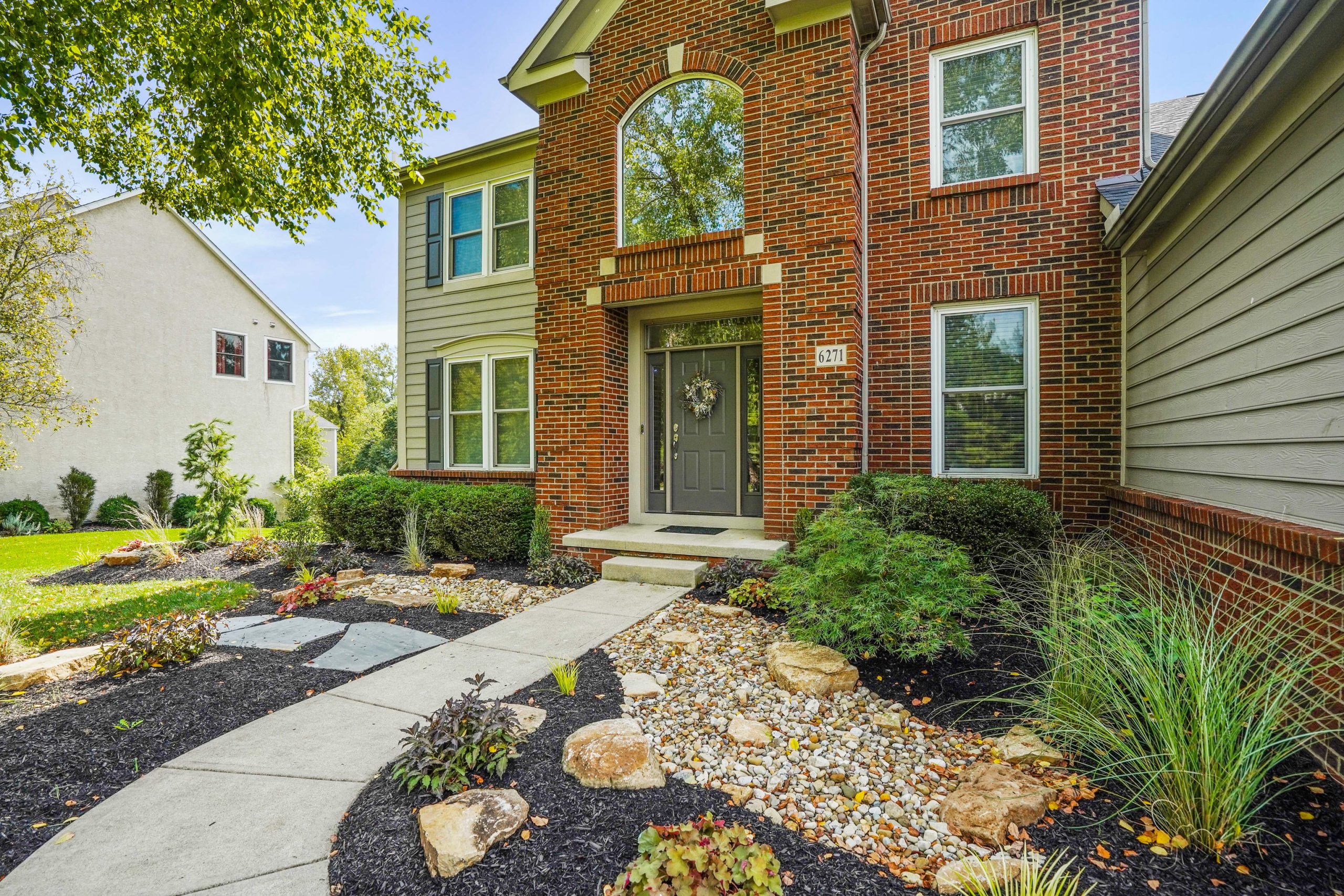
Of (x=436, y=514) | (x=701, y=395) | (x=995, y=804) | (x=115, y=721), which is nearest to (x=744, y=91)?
(x=701, y=395)

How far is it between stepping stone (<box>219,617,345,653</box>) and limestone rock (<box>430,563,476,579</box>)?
1501 millimetres

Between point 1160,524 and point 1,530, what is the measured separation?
17.6 m

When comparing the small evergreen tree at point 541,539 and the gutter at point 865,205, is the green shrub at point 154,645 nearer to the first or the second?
the small evergreen tree at point 541,539

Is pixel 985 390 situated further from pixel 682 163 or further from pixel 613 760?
pixel 613 760

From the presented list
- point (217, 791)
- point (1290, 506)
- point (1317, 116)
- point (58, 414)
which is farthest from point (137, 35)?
point (58, 414)

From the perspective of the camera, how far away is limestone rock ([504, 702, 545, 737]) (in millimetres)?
2766

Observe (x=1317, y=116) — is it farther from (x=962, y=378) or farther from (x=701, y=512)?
(x=701, y=512)

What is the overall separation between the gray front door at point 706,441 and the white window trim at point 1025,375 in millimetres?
2049

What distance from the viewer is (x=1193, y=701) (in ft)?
6.94

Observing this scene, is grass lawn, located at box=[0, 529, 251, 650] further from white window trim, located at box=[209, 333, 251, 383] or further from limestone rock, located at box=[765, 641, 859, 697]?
white window trim, located at box=[209, 333, 251, 383]

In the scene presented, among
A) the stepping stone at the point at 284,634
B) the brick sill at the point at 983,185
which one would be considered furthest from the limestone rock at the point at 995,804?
the brick sill at the point at 983,185

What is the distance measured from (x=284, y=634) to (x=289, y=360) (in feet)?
48.4

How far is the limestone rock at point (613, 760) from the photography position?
7.49ft

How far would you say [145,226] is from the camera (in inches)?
528
